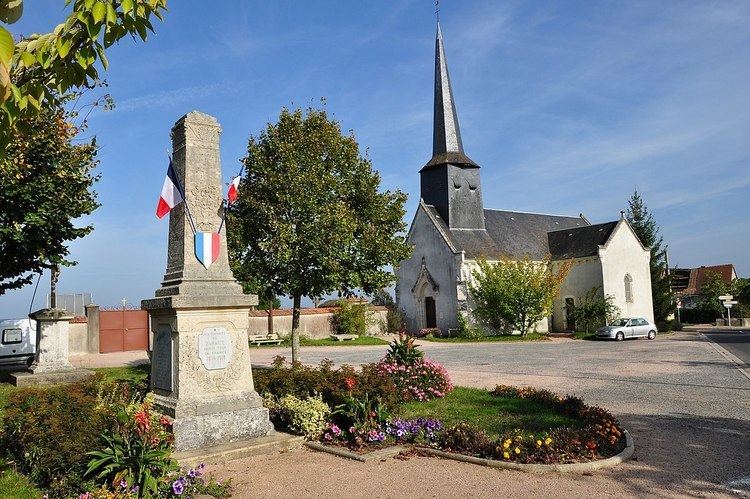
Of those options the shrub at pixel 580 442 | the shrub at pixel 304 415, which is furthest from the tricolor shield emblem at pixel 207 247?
the shrub at pixel 580 442

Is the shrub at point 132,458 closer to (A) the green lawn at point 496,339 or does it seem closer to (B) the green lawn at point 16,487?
(B) the green lawn at point 16,487

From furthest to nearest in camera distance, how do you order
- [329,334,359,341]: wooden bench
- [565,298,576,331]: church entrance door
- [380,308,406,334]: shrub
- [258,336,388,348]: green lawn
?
[565,298,576,331]: church entrance door → [380,308,406,334]: shrub → [329,334,359,341]: wooden bench → [258,336,388,348]: green lawn

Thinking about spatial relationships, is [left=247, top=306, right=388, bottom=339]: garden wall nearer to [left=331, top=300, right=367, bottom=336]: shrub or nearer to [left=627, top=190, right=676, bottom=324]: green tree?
[left=331, top=300, right=367, bottom=336]: shrub

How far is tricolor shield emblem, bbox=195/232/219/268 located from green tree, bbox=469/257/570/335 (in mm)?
25593

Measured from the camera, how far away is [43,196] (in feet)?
42.6

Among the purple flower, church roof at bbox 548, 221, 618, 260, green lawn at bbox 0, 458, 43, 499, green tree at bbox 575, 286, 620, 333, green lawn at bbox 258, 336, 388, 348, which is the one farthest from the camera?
church roof at bbox 548, 221, 618, 260

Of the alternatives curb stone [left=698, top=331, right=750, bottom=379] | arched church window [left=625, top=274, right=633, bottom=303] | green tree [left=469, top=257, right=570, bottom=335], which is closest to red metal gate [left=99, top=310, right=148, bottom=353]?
green tree [left=469, top=257, right=570, bottom=335]

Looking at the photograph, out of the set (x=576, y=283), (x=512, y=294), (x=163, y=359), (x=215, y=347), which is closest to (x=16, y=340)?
(x=163, y=359)

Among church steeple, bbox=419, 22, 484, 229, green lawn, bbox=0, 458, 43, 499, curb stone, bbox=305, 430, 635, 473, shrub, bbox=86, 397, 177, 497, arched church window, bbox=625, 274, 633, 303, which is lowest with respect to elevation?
curb stone, bbox=305, 430, 635, 473

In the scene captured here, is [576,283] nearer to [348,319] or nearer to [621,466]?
[348,319]

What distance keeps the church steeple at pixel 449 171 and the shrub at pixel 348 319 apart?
788cm

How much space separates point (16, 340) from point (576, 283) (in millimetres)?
29913

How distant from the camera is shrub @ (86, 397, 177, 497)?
5.26 m

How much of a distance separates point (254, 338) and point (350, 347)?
5.12 m
